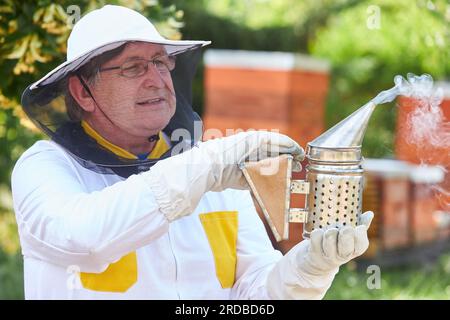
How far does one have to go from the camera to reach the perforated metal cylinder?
1812mm

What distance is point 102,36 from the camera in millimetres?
2025

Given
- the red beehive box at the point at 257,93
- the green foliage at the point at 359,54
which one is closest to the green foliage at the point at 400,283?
the red beehive box at the point at 257,93

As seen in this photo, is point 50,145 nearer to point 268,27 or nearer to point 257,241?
point 257,241

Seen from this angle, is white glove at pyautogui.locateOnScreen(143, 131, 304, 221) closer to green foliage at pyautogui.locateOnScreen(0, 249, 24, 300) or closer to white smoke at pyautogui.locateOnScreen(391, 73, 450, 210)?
white smoke at pyautogui.locateOnScreen(391, 73, 450, 210)

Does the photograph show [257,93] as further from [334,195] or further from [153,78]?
[334,195]

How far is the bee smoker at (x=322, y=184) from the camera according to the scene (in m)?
Answer: 1.81

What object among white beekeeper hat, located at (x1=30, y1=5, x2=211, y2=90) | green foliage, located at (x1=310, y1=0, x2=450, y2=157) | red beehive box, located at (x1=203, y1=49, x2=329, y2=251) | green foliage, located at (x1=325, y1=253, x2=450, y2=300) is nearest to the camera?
white beekeeper hat, located at (x1=30, y1=5, x2=211, y2=90)

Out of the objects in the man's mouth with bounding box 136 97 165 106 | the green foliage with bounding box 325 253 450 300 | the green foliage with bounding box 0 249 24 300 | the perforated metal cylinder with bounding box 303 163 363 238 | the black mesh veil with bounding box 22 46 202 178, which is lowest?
the green foliage with bounding box 325 253 450 300

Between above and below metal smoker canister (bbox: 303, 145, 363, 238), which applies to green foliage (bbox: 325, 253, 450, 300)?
→ below

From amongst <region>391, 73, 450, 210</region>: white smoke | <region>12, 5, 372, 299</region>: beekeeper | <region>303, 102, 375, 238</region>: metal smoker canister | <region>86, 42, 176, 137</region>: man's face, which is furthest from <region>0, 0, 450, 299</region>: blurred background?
<region>86, 42, 176, 137</region>: man's face

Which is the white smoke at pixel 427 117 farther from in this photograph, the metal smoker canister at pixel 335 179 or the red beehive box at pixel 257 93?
the red beehive box at pixel 257 93

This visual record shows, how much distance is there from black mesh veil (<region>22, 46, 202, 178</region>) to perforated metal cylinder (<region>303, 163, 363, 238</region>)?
1.54 feet

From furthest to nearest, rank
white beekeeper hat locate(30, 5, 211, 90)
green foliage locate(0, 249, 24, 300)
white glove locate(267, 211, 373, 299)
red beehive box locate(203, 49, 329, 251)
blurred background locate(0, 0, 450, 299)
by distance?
1. red beehive box locate(203, 49, 329, 251)
2. green foliage locate(0, 249, 24, 300)
3. blurred background locate(0, 0, 450, 299)
4. white beekeeper hat locate(30, 5, 211, 90)
5. white glove locate(267, 211, 373, 299)
